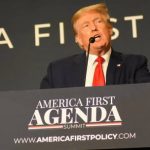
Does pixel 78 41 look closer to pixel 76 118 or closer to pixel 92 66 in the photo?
pixel 92 66

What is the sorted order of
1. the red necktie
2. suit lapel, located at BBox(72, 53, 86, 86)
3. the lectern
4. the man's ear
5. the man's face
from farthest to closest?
1. the man's ear
2. the man's face
3. suit lapel, located at BBox(72, 53, 86, 86)
4. the red necktie
5. the lectern

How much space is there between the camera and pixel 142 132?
309 cm

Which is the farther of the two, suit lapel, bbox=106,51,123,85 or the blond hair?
the blond hair

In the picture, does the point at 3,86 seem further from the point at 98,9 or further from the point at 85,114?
the point at 85,114

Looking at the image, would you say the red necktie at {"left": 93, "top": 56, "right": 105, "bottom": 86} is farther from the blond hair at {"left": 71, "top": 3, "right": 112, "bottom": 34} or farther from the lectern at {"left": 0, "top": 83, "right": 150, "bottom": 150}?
the lectern at {"left": 0, "top": 83, "right": 150, "bottom": 150}

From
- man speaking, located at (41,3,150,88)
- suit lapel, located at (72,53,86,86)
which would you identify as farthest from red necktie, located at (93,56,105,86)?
suit lapel, located at (72,53,86,86)

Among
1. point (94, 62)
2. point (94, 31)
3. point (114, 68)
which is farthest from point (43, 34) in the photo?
point (114, 68)

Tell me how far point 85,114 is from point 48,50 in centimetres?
178

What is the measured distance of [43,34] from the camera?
16.3ft

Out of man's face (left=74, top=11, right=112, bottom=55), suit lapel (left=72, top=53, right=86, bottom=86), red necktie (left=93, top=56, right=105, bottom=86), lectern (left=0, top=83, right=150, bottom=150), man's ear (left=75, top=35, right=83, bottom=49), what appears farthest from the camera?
man's ear (left=75, top=35, right=83, bottom=49)

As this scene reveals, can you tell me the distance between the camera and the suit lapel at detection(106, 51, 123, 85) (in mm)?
4426

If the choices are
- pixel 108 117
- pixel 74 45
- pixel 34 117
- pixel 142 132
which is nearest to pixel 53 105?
pixel 34 117

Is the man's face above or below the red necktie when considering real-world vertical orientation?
above

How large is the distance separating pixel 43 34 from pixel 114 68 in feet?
2.54
